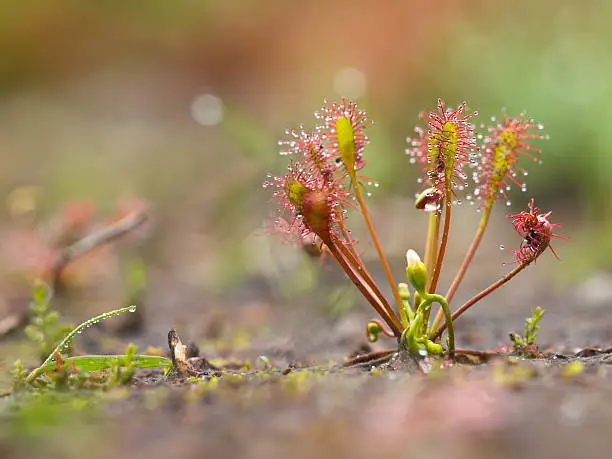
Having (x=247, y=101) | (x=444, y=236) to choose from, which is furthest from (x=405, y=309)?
(x=247, y=101)

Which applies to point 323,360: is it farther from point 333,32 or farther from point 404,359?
point 333,32

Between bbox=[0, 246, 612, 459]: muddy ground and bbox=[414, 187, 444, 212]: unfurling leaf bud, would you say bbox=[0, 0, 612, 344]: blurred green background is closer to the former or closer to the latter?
bbox=[414, 187, 444, 212]: unfurling leaf bud

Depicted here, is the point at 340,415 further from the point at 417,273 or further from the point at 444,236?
the point at 444,236

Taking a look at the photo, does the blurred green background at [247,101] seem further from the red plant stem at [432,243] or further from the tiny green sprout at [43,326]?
the tiny green sprout at [43,326]

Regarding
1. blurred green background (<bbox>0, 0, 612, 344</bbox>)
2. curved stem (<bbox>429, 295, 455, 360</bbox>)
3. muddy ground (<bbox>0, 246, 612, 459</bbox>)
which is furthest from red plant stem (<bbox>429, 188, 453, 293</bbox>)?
blurred green background (<bbox>0, 0, 612, 344</bbox>)

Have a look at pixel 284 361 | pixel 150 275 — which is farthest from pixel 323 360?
pixel 150 275

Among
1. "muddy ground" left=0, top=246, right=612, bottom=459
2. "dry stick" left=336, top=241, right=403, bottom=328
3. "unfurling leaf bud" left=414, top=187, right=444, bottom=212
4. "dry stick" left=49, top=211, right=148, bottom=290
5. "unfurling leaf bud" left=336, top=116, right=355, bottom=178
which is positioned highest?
"dry stick" left=49, top=211, right=148, bottom=290
